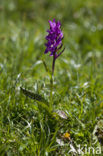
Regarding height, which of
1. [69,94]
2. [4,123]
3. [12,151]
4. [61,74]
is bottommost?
[12,151]

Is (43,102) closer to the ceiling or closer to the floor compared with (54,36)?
closer to the floor

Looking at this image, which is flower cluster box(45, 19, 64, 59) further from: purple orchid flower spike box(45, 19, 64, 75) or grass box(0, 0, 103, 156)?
grass box(0, 0, 103, 156)

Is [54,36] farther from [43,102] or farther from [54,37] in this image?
[43,102]

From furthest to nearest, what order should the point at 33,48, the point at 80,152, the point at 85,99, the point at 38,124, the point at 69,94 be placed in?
1. the point at 33,48
2. the point at 69,94
3. the point at 85,99
4. the point at 38,124
5. the point at 80,152

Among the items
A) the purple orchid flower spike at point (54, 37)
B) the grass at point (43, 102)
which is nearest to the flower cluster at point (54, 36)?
the purple orchid flower spike at point (54, 37)

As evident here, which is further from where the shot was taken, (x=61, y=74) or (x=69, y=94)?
(x=61, y=74)

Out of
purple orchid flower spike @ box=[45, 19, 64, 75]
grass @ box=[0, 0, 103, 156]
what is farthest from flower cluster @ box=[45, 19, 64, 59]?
grass @ box=[0, 0, 103, 156]

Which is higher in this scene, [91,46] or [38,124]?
[91,46]

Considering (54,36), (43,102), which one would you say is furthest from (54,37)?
(43,102)

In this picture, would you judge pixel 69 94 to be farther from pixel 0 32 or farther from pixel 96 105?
pixel 0 32

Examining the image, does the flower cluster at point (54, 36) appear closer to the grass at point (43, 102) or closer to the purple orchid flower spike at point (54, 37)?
the purple orchid flower spike at point (54, 37)

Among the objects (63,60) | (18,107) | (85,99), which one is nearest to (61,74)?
(63,60)
